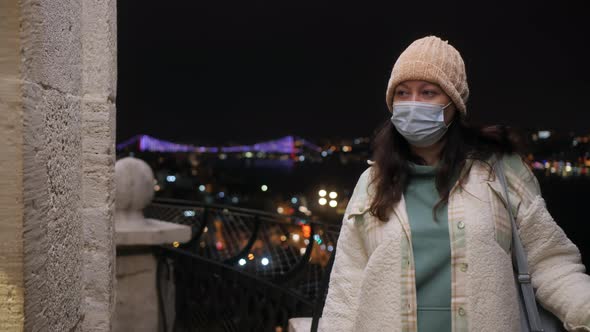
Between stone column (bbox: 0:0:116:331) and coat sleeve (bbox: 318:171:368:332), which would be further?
coat sleeve (bbox: 318:171:368:332)

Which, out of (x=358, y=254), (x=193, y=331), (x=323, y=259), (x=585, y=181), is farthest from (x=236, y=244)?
(x=585, y=181)

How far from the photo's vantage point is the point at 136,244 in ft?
14.2

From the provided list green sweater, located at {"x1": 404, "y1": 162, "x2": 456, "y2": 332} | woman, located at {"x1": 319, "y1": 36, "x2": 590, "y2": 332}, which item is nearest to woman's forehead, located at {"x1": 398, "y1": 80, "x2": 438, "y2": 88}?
woman, located at {"x1": 319, "y1": 36, "x2": 590, "y2": 332}

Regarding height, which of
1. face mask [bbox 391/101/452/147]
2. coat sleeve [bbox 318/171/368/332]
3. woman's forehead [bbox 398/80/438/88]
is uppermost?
woman's forehead [bbox 398/80/438/88]

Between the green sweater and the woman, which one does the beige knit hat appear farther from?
the green sweater

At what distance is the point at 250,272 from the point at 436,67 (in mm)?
2971

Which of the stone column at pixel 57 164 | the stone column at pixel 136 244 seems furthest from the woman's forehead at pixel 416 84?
the stone column at pixel 136 244

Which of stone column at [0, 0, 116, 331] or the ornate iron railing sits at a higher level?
stone column at [0, 0, 116, 331]

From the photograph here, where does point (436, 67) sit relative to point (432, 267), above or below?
above

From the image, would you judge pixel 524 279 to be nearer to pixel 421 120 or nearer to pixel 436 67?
pixel 421 120

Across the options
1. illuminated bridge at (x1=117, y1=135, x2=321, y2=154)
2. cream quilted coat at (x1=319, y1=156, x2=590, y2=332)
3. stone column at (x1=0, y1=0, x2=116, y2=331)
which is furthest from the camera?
illuminated bridge at (x1=117, y1=135, x2=321, y2=154)

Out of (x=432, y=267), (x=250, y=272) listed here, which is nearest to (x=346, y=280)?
(x=432, y=267)

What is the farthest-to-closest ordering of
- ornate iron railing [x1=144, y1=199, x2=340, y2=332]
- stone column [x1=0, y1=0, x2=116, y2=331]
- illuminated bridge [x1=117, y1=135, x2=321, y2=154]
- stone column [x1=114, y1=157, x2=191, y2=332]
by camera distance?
illuminated bridge [x1=117, y1=135, x2=321, y2=154] → stone column [x1=114, y1=157, x2=191, y2=332] → ornate iron railing [x1=144, y1=199, x2=340, y2=332] → stone column [x1=0, y1=0, x2=116, y2=331]

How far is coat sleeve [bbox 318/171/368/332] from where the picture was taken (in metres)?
1.95
